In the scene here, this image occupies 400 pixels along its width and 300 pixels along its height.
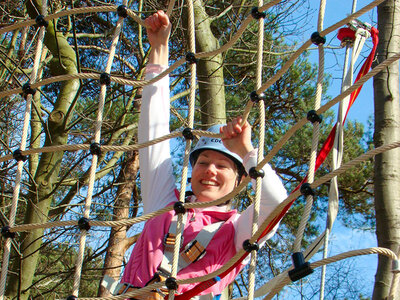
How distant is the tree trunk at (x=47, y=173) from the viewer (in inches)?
132

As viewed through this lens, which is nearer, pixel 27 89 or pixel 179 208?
pixel 179 208

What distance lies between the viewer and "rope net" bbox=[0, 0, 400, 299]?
1511 millimetres

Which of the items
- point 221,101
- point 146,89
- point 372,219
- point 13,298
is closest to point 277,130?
point 372,219

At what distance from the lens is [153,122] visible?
188cm

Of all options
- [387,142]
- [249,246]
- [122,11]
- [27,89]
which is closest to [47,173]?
[27,89]

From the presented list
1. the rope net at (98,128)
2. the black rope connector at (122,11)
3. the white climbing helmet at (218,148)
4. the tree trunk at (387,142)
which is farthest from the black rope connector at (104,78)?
the tree trunk at (387,142)

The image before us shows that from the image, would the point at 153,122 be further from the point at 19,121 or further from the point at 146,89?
the point at 19,121

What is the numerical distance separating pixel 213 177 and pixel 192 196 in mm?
112

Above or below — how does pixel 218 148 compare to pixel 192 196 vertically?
above

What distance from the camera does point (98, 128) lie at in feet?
5.72

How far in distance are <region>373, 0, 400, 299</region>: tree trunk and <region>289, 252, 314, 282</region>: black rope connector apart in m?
0.74

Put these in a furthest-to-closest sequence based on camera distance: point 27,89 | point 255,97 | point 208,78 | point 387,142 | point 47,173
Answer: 1. point 47,173
2. point 208,78
3. point 387,142
4. point 27,89
5. point 255,97

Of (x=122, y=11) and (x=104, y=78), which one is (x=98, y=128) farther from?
(x=122, y=11)

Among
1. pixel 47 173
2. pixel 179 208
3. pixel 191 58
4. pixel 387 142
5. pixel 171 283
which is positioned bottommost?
pixel 171 283
